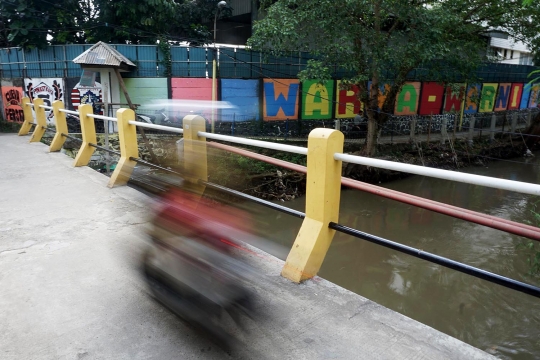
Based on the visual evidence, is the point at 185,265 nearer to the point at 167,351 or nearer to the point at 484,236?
the point at 167,351

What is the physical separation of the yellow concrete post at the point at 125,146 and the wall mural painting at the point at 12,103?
1460 cm

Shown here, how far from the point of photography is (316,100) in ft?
56.0

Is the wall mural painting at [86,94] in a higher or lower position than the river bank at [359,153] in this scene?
higher

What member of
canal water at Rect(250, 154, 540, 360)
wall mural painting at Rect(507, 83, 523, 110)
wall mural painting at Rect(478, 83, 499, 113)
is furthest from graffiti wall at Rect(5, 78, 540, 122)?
wall mural painting at Rect(507, 83, 523, 110)

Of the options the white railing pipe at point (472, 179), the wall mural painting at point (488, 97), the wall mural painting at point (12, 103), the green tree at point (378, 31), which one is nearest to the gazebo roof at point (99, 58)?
the green tree at point (378, 31)

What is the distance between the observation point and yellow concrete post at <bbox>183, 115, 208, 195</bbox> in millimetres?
3477

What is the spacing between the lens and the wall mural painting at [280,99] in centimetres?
1619

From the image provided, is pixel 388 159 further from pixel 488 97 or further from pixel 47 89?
pixel 488 97

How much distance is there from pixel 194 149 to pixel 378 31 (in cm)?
888

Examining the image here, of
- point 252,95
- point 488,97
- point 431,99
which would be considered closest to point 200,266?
point 252,95

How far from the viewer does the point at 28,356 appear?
2.04m

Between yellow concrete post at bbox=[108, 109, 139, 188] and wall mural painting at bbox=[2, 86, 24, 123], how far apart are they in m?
14.6

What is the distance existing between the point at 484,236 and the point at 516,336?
4010 millimetres

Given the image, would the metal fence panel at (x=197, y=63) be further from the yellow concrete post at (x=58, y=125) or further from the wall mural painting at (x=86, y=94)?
the yellow concrete post at (x=58, y=125)
